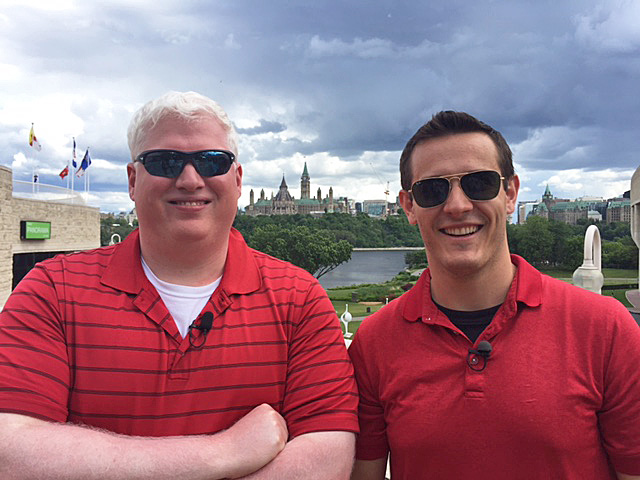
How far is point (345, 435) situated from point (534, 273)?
114cm

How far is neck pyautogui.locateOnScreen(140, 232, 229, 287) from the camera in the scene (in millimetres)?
2219

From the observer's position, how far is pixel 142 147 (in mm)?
2217

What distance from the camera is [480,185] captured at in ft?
7.63

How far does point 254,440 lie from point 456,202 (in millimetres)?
1314

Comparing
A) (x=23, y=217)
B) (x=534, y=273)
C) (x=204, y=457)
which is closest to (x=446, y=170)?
(x=534, y=273)

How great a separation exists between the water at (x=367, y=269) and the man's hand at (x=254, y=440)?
53.9 meters

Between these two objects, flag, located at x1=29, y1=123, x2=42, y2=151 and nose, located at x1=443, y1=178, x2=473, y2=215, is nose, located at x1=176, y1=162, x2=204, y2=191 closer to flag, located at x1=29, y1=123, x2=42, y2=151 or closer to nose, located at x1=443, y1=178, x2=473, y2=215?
nose, located at x1=443, y1=178, x2=473, y2=215

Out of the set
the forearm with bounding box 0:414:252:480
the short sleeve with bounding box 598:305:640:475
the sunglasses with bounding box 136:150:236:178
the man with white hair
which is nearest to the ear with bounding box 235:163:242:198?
the man with white hair

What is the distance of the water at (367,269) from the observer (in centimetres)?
6105

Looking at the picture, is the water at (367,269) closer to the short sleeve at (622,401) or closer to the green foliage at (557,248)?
the green foliage at (557,248)

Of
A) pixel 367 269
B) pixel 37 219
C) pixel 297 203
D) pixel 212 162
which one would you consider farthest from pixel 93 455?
pixel 297 203

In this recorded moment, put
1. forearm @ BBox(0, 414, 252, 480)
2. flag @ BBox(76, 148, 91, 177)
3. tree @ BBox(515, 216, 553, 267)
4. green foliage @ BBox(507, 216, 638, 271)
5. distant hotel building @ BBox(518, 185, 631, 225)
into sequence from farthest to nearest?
distant hotel building @ BBox(518, 185, 631, 225) → tree @ BBox(515, 216, 553, 267) → green foliage @ BBox(507, 216, 638, 271) → flag @ BBox(76, 148, 91, 177) → forearm @ BBox(0, 414, 252, 480)

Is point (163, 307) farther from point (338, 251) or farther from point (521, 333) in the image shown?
point (338, 251)

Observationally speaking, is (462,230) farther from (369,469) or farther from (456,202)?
(369,469)
